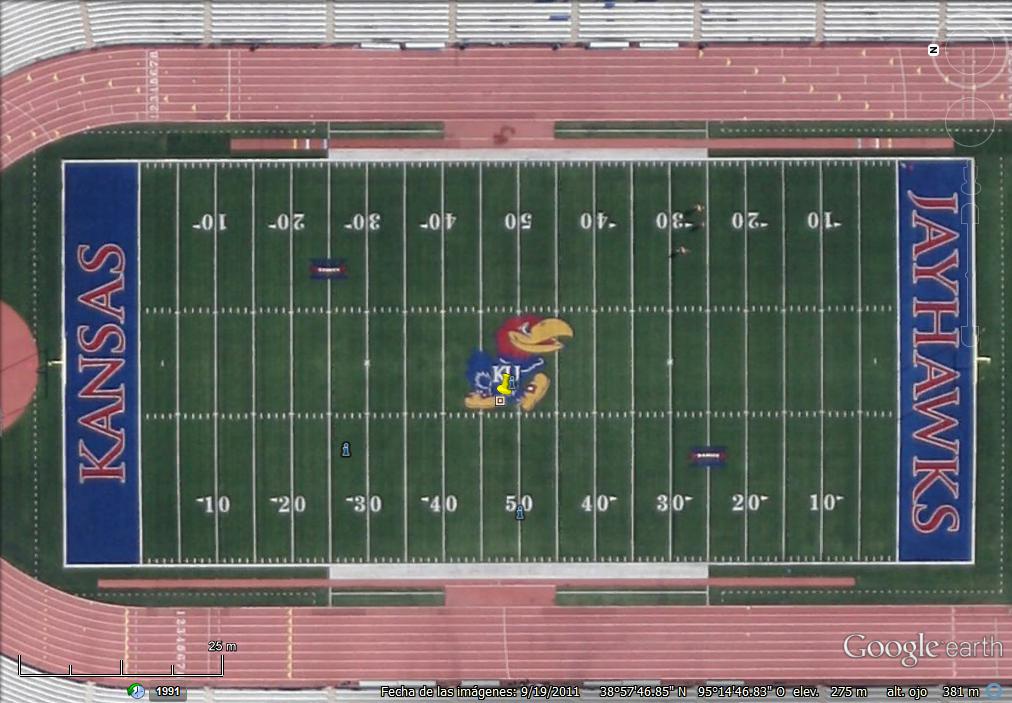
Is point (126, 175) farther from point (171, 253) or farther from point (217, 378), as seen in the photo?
point (217, 378)

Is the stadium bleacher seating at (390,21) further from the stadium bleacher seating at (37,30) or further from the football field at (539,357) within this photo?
the stadium bleacher seating at (37,30)

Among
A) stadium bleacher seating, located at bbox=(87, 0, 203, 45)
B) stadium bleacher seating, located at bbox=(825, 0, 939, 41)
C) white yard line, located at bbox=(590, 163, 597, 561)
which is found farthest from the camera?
white yard line, located at bbox=(590, 163, 597, 561)

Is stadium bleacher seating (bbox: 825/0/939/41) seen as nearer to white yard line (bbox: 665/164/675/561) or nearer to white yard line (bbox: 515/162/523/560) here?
white yard line (bbox: 665/164/675/561)

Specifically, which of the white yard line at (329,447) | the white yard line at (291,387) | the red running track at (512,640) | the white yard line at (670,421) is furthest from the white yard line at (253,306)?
the white yard line at (670,421)


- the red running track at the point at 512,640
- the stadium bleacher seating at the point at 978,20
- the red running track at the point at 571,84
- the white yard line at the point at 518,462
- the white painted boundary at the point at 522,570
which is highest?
the stadium bleacher seating at the point at 978,20

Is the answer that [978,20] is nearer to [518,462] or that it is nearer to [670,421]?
[670,421]

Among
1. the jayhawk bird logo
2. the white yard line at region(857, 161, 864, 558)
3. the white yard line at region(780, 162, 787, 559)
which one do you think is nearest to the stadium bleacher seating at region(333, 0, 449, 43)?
the jayhawk bird logo

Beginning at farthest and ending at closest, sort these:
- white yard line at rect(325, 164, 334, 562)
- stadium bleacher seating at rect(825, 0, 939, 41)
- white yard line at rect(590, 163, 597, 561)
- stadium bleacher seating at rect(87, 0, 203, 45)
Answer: white yard line at rect(325, 164, 334, 562) < white yard line at rect(590, 163, 597, 561) < stadium bleacher seating at rect(87, 0, 203, 45) < stadium bleacher seating at rect(825, 0, 939, 41)
